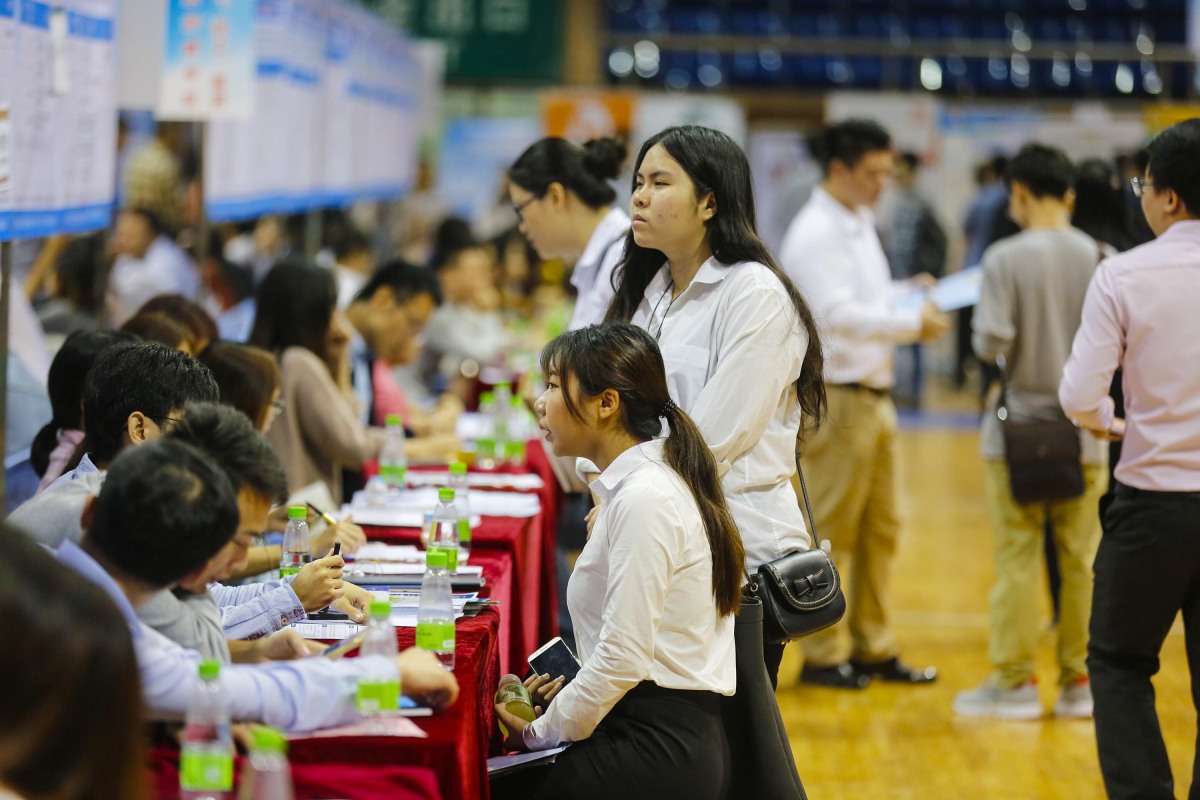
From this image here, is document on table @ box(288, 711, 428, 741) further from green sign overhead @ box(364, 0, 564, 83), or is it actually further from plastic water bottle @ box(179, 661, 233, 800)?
green sign overhead @ box(364, 0, 564, 83)

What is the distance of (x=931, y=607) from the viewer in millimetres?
5855

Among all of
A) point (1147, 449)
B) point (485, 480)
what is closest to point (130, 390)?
point (485, 480)

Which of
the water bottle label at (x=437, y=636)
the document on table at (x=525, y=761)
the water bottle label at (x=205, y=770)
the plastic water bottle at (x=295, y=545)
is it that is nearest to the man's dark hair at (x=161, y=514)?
the water bottle label at (x=205, y=770)

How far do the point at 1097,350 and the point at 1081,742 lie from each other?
1526mm

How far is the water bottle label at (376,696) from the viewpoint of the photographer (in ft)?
6.72

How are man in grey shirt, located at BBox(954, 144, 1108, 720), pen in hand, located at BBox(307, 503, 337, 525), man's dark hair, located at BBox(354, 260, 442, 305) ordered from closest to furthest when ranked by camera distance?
1. pen in hand, located at BBox(307, 503, 337, 525)
2. man in grey shirt, located at BBox(954, 144, 1108, 720)
3. man's dark hair, located at BBox(354, 260, 442, 305)

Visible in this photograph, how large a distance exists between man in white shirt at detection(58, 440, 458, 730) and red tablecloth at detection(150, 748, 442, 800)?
0.23ft

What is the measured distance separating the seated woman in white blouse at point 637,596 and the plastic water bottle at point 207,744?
2.13 feet

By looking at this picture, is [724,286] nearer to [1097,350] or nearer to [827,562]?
[827,562]

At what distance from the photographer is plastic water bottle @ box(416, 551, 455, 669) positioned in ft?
7.79

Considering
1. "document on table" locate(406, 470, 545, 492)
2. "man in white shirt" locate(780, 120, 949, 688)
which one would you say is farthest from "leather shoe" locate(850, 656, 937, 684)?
"document on table" locate(406, 470, 545, 492)

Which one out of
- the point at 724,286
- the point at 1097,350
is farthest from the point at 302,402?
the point at 1097,350

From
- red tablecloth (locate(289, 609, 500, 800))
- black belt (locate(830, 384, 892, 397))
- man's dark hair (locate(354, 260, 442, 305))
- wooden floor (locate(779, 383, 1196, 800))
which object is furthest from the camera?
man's dark hair (locate(354, 260, 442, 305))

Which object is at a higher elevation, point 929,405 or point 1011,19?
point 1011,19
